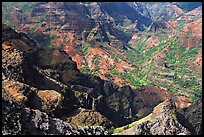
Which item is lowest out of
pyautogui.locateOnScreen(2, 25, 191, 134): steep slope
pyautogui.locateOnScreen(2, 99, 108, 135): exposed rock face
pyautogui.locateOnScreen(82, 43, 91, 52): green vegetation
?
pyautogui.locateOnScreen(82, 43, 91, 52): green vegetation

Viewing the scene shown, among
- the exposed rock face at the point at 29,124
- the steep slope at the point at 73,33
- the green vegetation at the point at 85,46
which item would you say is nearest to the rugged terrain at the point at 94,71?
the exposed rock face at the point at 29,124

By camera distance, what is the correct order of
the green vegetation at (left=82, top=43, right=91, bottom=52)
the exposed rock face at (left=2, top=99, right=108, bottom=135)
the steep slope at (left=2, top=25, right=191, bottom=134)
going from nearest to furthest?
1. the exposed rock face at (left=2, top=99, right=108, bottom=135)
2. the steep slope at (left=2, top=25, right=191, bottom=134)
3. the green vegetation at (left=82, top=43, right=91, bottom=52)

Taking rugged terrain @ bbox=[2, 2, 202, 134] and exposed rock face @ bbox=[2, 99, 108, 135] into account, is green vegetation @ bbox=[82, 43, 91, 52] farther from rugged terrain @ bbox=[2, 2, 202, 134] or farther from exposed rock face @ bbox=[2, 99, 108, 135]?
exposed rock face @ bbox=[2, 99, 108, 135]

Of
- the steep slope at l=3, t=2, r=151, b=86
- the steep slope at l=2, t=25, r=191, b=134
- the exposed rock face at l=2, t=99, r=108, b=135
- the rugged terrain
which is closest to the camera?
the exposed rock face at l=2, t=99, r=108, b=135

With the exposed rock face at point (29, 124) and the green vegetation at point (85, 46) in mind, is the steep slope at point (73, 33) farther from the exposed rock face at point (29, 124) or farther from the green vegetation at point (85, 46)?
the exposed rock face at point (29, 124)

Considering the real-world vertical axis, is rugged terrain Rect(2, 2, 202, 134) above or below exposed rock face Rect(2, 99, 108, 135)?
below

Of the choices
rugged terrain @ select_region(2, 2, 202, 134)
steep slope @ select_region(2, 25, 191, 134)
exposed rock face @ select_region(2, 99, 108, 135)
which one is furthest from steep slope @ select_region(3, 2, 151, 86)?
exposed rock face @ select_region(2, 99, 108, 135)
